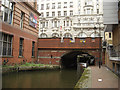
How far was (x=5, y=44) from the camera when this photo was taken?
1599 centimetres

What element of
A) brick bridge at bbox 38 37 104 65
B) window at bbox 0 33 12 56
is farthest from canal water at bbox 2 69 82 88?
brick bridge at bbox 38 37 104 65

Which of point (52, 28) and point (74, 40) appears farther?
point (52, 28)

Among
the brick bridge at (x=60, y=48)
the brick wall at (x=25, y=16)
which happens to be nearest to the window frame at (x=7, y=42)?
the brick wall at (x=25, y=16)

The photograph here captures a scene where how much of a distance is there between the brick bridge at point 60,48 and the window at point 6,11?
8.30m

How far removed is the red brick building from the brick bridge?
1399 millimetres

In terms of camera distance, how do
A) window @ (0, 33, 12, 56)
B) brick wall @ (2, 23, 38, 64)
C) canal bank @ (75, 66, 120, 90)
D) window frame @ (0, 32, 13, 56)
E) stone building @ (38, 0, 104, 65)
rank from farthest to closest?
stone building @ (38, 0, 104, 65) < brick wall @ (2, 23, 38, 64) < window frame @ (0, 32, 13, 56) < window @ (0, 33, 12, 56) < canal bank @ (75, 66, 120, 90)

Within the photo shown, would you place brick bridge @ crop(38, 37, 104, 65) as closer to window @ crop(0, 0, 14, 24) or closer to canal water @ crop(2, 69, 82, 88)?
window @ crop(0, 0, 14, 24)

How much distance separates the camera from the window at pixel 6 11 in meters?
15.5

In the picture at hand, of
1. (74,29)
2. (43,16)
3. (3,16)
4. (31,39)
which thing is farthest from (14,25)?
(43,16)

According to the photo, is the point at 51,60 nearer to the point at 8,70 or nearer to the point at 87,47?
the point at 87,47

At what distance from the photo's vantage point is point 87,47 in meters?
22.7

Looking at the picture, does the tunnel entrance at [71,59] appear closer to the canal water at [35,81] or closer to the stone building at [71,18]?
the stone building at [71,18]

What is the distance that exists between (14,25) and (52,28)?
91.0 ft

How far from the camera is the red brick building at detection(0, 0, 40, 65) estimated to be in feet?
A: 51.7
